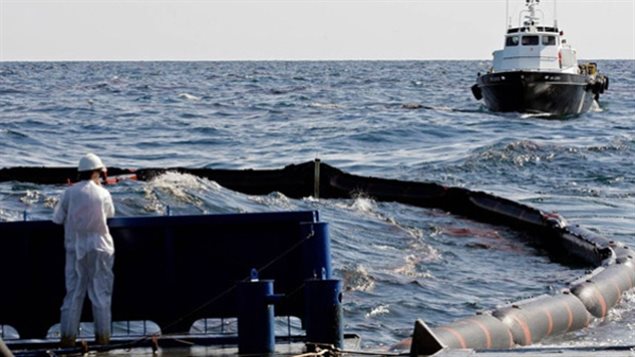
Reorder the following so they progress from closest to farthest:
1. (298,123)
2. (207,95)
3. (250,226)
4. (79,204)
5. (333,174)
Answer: (79,204)
(250,226)
(333,174)
(298,123)
(207,95)

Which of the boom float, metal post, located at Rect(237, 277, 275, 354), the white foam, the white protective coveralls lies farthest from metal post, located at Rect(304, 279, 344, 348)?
the white foam

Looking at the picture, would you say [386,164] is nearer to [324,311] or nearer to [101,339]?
[101,339]

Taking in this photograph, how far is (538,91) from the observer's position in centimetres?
6656

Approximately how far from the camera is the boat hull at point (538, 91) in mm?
66250

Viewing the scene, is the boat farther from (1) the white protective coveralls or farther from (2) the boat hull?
(1) the white protective coveralls

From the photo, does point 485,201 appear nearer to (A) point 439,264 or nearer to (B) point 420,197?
(B) point 420,197

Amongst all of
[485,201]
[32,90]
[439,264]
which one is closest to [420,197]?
[485,201]

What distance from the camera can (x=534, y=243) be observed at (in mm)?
28469

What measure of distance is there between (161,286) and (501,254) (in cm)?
1439

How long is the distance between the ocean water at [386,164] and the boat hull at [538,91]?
0.99m

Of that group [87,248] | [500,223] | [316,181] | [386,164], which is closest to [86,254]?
[87,248]

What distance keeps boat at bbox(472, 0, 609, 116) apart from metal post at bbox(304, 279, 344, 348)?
5332cm

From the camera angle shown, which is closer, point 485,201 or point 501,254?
point 501,254

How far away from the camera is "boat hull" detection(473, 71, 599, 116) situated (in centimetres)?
6625
